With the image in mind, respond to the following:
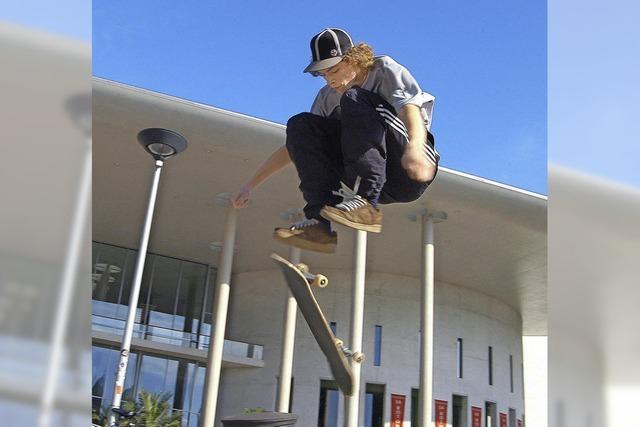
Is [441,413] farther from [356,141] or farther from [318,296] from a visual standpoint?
[356,141]

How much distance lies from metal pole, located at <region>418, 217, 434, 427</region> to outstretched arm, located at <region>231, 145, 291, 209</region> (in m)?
15.0

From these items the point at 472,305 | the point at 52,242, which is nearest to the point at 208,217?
the point at 472,305

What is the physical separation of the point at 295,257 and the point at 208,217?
56.2 ft

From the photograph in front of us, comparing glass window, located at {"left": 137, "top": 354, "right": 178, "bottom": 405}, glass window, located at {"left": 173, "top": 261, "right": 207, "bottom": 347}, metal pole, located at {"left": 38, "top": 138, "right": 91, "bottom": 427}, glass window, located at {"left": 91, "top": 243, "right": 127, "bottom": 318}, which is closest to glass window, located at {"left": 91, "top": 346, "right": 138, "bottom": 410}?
glass window, located at {"left": 137, "top": 354, "right": 178, "bottom": 405}

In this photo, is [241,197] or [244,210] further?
[244,210]

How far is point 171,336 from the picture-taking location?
24047 mm

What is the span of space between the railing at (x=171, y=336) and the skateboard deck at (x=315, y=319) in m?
21.1

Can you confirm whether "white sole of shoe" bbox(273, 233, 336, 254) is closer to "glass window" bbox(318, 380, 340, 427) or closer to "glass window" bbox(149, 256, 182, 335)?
"glass window" bbox(318, 380, 340, 427)

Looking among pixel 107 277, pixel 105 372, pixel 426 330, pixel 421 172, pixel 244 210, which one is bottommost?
pixel 421 172

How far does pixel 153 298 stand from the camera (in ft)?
89.4

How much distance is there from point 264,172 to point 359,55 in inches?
23.2

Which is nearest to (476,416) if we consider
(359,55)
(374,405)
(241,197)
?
(374,405)

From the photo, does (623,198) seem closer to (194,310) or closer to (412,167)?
(412,167)

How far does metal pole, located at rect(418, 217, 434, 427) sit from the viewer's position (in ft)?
57.0
